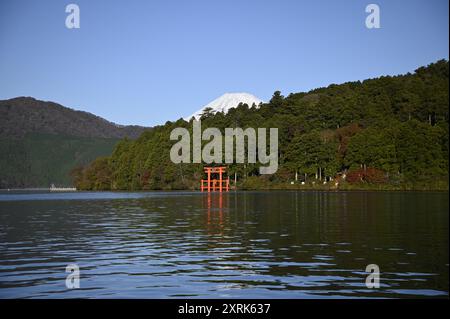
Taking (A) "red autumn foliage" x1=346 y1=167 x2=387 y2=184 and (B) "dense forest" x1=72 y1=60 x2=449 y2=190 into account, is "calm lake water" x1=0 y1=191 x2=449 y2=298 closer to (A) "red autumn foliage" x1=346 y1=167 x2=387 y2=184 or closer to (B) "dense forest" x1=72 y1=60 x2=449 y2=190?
(B) "dense forest" x1=72 y1=60 x2=449 y2=190

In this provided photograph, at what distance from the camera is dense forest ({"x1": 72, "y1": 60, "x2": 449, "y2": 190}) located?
99875mm

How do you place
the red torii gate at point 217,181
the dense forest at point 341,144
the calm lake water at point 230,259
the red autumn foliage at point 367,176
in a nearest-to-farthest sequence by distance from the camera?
the calm lake water at point 230,259 < the dense forest at point 341,144 < the red autumn foliage at point 367,176 < the red torii gate at point 217,181

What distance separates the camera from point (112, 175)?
6860 inches

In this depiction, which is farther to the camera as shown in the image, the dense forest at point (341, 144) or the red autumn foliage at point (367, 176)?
the red autumn foliage at point (367, 176)

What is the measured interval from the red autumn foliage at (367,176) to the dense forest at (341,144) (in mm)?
177

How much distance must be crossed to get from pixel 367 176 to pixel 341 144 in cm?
1509

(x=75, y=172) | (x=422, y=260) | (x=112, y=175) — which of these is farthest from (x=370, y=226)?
(x=75, y=172)

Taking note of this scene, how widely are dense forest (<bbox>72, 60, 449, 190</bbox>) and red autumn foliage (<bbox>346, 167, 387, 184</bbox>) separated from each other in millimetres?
177

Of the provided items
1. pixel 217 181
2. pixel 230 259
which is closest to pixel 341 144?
pixel 217 181

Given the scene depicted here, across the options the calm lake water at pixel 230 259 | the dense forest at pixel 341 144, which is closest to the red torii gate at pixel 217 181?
the dense forest at pixel 341 144

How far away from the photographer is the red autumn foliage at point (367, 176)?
103625 mm

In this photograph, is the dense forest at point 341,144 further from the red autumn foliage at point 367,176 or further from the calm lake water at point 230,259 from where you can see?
the calm lake water at point 230,259

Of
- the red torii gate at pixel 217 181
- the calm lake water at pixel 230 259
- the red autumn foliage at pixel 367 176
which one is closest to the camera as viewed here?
the calm lake water at pixel 230 259
